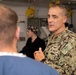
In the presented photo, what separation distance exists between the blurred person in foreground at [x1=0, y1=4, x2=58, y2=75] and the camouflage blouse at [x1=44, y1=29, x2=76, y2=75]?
782mm

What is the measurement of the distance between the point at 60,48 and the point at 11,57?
898 mm

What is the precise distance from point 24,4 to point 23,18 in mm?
223

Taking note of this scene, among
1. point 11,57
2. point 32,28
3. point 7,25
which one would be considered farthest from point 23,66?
point 32,28

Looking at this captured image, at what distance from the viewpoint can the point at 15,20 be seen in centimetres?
94

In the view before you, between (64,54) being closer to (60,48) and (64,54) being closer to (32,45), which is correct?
(60,48)

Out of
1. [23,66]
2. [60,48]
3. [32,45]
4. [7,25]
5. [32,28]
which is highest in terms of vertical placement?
[7,25]

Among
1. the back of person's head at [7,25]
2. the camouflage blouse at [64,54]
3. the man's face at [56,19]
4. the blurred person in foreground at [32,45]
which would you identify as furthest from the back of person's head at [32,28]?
the back of person's head at [7,25]

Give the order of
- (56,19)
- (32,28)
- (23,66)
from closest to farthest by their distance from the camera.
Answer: (23,66) → (56,19) → (32,28)

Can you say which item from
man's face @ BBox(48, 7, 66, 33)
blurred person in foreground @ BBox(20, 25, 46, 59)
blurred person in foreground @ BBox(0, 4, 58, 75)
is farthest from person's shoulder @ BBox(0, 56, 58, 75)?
blurred person in foreground @ BBox(20, 25, 46, 59)

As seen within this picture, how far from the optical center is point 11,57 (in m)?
0.90

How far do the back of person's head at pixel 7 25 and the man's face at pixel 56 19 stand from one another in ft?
3.19

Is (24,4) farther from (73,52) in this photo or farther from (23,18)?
(73,52)

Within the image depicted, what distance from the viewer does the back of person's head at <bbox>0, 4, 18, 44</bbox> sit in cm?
92

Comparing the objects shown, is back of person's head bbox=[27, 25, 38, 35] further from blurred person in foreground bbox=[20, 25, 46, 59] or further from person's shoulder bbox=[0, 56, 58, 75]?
person's shoulder bbox=[0, 56, 58, 75]
